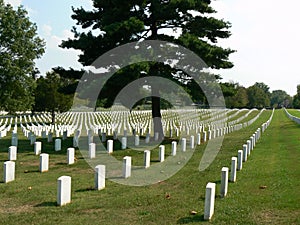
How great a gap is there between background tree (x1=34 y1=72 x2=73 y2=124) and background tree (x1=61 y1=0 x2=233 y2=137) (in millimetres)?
19113

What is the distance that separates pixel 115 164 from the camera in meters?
11.6

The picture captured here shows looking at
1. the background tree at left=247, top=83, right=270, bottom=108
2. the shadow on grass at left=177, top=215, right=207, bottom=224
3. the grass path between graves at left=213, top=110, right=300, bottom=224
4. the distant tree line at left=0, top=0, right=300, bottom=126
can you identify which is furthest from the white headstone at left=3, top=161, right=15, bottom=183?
the background tree at left=247, top=83, right=270, bottom=108

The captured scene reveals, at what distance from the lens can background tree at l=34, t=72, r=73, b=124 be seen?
120ft

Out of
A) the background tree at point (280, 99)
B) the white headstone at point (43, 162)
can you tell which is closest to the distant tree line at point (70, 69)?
the white headstone at point (43, 162)

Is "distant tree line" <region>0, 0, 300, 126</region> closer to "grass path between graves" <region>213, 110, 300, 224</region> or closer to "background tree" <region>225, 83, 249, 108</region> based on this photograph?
"grass path between graves" <region>213, 110, 300, 224</region>

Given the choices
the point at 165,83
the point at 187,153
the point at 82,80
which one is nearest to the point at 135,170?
the point at 187,153

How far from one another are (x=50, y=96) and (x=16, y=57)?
6.26 m

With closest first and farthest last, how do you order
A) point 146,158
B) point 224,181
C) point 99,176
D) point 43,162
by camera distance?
point 224,181
point 99,176
point 43,162
point 146,158

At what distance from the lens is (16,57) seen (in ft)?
105

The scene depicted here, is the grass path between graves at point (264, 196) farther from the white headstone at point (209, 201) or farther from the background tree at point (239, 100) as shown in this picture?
the background tree at point (239, 100)

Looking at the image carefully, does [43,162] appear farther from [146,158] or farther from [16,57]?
[16,57]

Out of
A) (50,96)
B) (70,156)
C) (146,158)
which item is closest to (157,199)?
(146,158)

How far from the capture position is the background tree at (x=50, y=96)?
36.7m

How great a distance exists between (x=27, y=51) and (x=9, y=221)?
29.3 meters
